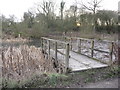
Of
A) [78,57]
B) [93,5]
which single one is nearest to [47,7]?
[93,5]

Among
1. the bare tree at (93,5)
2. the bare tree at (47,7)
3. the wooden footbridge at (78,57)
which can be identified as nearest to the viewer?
the wooden footbridge at (78,57)

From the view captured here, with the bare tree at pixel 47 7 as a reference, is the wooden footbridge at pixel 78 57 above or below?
below

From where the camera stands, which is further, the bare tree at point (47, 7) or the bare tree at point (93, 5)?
the bare tree at point (47, 7)

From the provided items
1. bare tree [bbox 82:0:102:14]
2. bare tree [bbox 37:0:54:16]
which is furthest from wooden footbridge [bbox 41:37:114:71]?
bare tree [bbox 37:0:54:16]

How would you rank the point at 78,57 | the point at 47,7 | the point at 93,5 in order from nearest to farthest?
the point at 78,57, the point at 93,5, the point at 47,7

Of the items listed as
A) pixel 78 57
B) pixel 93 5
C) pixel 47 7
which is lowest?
pixel 78 57

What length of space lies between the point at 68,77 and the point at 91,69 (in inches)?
40.6

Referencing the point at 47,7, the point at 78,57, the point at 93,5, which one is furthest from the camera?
the point at 47,7

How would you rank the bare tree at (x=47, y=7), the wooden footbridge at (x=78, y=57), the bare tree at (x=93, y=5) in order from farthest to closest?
the bare tree at (x=47, y=7) < the bare tree at (x=93, y=5) < the wooden footbridge at (x=78, y=57)

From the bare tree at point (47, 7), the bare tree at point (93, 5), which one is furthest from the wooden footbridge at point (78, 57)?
the bare tree at point (47, 7)

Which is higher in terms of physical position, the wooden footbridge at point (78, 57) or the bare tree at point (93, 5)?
the bare tree at point (93, 5)

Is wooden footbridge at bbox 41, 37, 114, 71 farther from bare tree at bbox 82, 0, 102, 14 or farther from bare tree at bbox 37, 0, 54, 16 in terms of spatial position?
bare tree at bbox 37, 0, 54, 16

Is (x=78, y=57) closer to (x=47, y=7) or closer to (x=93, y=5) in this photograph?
(x=93, y=5)

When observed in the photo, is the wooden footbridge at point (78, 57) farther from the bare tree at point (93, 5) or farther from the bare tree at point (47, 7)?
the bare tree at point (47, 7)
